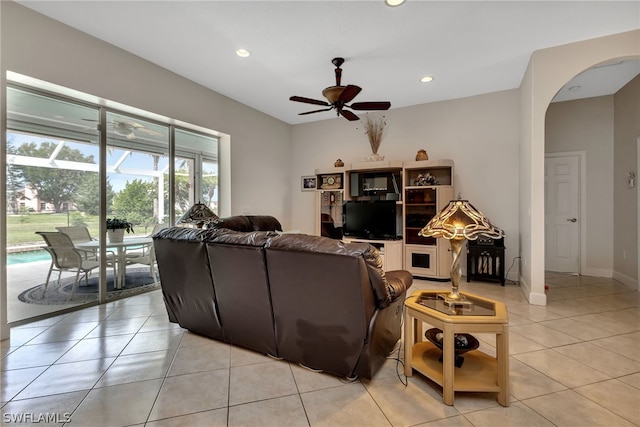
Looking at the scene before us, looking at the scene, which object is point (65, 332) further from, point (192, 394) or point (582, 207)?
point (582, 207)

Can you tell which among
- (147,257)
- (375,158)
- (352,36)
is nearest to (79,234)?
(147,257)

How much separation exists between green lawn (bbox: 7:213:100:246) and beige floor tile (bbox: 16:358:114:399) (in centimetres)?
158

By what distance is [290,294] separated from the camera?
6.50 feet

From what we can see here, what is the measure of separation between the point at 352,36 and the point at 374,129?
8.28 feet

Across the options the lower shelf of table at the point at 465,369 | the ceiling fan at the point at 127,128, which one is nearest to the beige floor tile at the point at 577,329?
the lower shelf of table at the point at 465,369

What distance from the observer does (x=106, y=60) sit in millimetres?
3324

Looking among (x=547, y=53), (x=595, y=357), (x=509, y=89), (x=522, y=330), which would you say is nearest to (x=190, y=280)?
(x=522, y=330)

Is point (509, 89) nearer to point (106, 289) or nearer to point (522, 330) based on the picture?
point (522, 330)

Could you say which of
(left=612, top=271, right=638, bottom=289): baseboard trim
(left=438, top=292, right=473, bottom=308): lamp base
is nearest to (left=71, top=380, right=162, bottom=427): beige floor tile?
(left=438, top=292, right=473, bottom=308): lamp base

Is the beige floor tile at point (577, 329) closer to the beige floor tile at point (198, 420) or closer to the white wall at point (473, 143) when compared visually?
the white wall at point (473, 143)

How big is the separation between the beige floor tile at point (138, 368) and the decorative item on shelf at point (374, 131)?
4250 mm

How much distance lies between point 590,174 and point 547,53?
269 cm

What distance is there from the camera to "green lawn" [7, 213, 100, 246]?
2846 mm

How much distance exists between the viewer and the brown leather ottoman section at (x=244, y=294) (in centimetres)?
210
